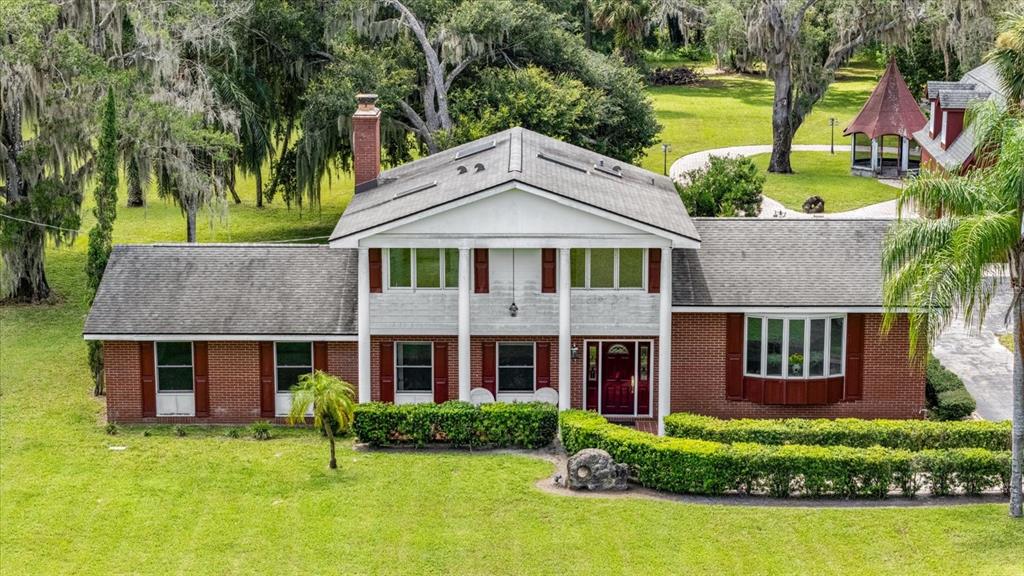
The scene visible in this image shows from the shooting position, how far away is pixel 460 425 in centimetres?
3284

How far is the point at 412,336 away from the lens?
3481 cm

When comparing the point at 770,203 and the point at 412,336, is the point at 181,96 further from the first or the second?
the point at 770,203

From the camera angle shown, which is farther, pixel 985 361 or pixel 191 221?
pixel 191 221

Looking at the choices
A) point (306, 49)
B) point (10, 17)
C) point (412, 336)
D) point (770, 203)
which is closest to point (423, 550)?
point (412, 336)

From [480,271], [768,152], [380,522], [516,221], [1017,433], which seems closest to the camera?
[1017,433]

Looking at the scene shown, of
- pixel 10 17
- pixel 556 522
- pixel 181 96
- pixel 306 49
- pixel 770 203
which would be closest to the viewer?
pixel 556 522

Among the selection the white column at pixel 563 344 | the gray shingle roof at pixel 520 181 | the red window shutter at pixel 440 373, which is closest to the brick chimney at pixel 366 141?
the gray shingle roof at pixel 520 181

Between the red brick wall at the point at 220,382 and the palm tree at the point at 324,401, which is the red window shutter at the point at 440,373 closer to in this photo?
the red brick wall at the point at 220,382

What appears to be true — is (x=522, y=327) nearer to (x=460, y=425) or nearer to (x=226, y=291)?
(x=460, y=425)

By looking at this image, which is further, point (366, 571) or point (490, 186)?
point (490, 186)

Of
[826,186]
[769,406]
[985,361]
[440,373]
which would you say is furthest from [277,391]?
[826,186]

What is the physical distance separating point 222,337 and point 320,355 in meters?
2.23

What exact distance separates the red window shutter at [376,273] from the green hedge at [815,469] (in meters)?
7.57

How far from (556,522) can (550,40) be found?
27609 mm
